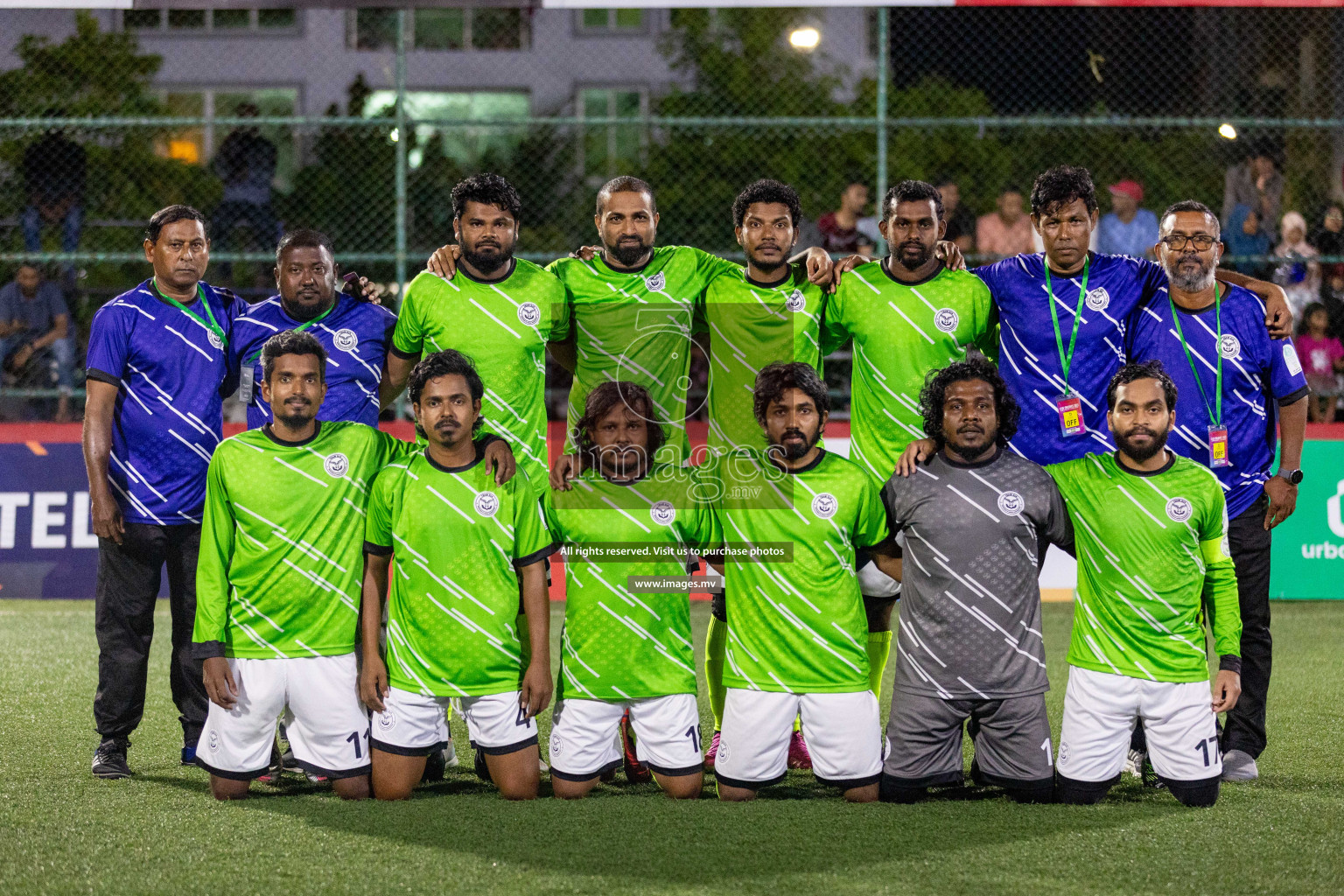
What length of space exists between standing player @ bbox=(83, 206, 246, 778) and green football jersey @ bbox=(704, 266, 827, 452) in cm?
191

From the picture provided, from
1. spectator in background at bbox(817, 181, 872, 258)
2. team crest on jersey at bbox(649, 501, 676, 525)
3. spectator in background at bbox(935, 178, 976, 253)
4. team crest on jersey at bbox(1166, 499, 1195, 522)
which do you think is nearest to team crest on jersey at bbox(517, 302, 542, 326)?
team crest on jersey at bbox(649, 501, 676, 525)

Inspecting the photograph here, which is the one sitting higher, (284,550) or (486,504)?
(486,504)

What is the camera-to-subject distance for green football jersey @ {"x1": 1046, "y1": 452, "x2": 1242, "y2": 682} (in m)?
4.84

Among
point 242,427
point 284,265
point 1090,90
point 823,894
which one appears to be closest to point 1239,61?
point 1090,90

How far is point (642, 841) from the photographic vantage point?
435cm

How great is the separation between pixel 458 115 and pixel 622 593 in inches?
771

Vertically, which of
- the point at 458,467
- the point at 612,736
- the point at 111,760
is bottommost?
the point at 111,760

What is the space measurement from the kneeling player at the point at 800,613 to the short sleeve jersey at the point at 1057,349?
0.78m

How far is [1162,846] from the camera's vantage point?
4.30 metres

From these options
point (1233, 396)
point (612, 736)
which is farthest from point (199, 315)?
point (1233, 396)

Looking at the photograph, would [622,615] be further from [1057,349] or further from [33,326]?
[33,326]

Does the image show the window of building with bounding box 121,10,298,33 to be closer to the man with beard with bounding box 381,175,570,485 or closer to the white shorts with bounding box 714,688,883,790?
the man with beard with bounding box 381,175,570,485

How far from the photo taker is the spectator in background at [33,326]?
36.0 feet

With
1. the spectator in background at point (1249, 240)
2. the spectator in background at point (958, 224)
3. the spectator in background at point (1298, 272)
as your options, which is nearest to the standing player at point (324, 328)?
the spectator in background at point (958, 224)
